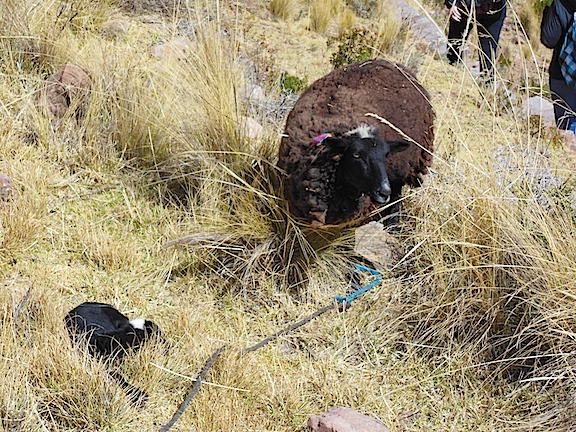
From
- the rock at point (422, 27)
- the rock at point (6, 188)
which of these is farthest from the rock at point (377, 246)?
the rock at point (422, 27)

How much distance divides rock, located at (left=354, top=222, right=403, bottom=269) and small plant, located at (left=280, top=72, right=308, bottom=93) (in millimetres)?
2213

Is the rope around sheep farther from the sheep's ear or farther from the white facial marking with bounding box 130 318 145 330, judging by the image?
the sheep's ear

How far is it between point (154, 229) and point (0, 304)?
46.5 inches

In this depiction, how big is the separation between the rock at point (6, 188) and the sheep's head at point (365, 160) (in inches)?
69.2

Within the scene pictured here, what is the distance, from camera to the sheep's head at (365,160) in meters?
3.65

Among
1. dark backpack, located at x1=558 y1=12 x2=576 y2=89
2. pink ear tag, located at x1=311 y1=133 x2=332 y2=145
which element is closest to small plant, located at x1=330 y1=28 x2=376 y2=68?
dark backpack, located at x1=558 y1=12 x2=576 y2=89

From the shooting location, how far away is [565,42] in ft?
16.7

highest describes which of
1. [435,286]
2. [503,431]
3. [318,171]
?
[318,171]

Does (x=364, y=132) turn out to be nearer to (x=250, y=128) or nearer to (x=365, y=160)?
(x=365, y=160)

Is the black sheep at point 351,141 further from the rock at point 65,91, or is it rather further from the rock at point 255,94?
the rock at point 65,91

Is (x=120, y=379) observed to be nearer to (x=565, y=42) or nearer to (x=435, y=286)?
(x=435, y=286)

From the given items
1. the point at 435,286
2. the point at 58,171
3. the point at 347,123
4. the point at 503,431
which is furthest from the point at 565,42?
the point at 58,171

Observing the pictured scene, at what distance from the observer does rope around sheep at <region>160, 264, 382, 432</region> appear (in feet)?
9.57

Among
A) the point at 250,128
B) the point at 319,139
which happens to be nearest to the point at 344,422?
the point at 319,139
